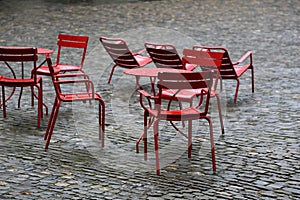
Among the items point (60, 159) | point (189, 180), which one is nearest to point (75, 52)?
point (60, 159)

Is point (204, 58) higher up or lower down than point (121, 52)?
higher up

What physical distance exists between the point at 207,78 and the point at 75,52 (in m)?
7.71

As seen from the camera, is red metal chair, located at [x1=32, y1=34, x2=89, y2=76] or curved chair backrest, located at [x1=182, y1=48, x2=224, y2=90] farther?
red metal chair, located at [x1=32, y1=34, x2=89, y2=76]

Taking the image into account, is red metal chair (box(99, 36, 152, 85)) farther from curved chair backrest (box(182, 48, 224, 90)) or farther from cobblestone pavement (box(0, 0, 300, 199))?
curved chair backrest (box(182, 48, 224, 90))

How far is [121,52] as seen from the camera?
1159 centimetres

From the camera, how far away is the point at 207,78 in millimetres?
7723

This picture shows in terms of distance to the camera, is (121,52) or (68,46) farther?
(121,52)

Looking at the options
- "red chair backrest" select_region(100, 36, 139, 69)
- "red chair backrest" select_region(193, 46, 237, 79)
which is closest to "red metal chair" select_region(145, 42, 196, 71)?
"red chair backrest" select_region(193, 46, 237, 79)

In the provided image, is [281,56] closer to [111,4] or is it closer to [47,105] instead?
[47,105]

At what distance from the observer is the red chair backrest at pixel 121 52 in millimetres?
11508

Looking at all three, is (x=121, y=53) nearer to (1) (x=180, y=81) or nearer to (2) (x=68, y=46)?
(2) (x=68, y=46)

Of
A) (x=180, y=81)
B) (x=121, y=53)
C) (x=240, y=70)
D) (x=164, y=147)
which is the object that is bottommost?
(x=164, y=147)

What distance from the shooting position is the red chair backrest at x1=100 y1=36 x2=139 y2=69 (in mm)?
11508

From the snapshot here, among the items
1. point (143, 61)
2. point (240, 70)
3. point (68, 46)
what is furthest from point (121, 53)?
point (240, 70)
